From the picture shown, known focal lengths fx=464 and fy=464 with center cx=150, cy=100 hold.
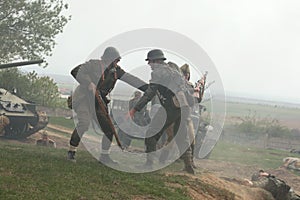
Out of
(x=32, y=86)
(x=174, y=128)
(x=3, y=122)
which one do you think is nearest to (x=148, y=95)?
(x=174, y=128)

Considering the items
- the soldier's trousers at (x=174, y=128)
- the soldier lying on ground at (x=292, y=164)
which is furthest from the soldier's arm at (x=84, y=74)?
the soldier lying on ground at (x=292, y=164)

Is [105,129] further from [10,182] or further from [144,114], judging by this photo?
[144,114]

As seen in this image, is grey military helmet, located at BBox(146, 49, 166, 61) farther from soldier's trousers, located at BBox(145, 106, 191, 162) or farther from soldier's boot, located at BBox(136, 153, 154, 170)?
soldier's boot, located at BBox(136, 153, 154, 170)

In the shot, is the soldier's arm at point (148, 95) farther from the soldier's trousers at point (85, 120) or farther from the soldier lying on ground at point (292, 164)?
the soldier lying on ground at point (292, 164)

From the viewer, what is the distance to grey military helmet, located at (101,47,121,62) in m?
7.86

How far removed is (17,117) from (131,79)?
8.32m

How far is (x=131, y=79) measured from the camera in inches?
340

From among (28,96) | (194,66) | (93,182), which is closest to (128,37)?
(194,66)

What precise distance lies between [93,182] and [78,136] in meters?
1.44

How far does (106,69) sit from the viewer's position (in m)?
8.23

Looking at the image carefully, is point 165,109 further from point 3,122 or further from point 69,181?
point 3,122

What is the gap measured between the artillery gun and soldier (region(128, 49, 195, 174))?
7.86 meters

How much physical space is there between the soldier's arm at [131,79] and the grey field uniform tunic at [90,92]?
0.13m

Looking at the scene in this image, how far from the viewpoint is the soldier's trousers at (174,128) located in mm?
8742
